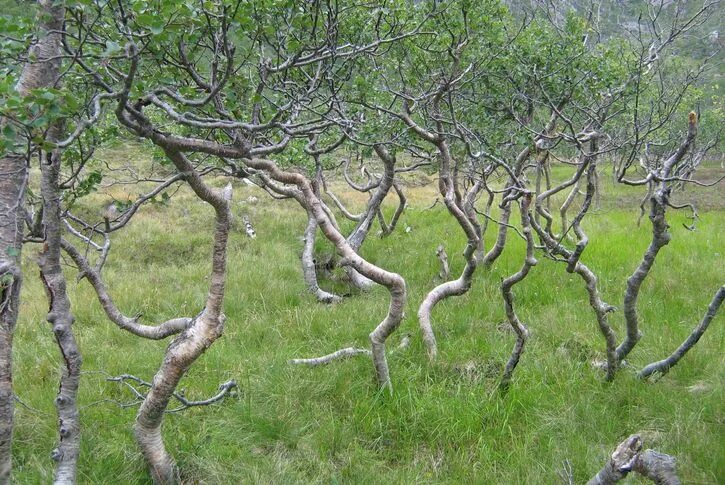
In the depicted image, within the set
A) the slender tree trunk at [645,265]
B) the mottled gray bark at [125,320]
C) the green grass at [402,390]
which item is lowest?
the green grass at [402,390]

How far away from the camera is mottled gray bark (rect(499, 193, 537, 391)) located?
4.61m

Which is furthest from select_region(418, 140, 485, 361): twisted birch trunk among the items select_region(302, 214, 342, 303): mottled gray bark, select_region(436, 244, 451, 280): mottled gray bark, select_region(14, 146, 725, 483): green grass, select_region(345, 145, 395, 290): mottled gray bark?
select_region(302, 214, 342, 303): mottled gray bark

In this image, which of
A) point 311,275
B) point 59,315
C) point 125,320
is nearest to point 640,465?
point 59,315

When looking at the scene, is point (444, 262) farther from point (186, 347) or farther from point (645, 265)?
point (186, 347)

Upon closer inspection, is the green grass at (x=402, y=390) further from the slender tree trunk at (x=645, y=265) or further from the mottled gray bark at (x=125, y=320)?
the mottled gray bark at (x=125, y=320)

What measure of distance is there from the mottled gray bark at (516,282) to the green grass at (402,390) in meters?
0.14

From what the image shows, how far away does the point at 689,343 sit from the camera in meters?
4.50

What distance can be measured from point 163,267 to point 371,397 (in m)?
6.79

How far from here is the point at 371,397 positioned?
498 cm

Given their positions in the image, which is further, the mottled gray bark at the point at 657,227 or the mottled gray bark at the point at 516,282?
the mottled gray bark at the point at 516,282

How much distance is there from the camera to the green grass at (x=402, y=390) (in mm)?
4074

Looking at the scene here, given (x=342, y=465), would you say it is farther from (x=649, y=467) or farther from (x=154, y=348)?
(x=154, y=348)

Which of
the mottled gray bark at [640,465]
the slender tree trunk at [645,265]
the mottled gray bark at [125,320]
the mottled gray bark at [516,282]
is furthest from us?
the mottled gray bark at [516,282]

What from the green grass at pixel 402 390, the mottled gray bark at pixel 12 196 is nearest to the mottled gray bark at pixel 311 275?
the green grass at pixel 402 390
